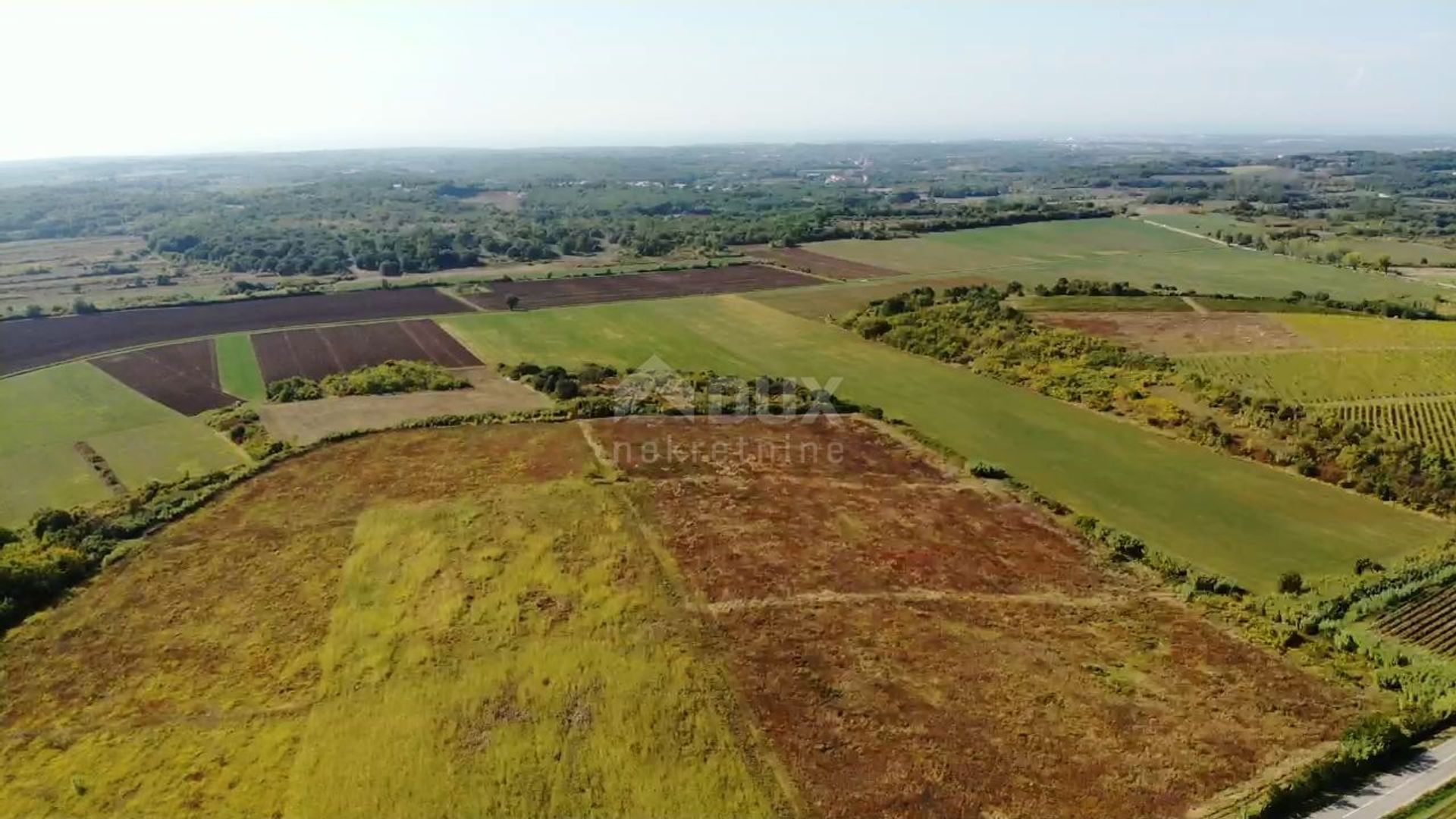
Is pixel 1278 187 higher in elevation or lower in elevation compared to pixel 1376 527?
higher

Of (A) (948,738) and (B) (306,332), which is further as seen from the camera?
(B) (306,332)

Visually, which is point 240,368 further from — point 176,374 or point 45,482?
point 45,482

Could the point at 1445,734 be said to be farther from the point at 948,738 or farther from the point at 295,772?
the point at 295,772

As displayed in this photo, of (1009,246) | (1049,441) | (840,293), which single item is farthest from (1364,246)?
(1049,441)

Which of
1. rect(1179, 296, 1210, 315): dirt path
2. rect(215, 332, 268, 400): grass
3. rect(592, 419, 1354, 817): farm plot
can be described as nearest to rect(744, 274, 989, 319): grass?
rect(1179, 296, 1210, 315): dirt path

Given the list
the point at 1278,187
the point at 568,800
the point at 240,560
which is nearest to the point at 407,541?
the point at 240,560

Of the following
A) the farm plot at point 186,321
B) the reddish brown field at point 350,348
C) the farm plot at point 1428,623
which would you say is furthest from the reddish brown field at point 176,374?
the farm plot at point 1428,623

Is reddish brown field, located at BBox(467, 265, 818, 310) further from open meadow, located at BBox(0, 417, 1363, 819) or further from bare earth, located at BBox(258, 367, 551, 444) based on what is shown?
open meadow, located at BBox(0, 417, 1363, 819)
